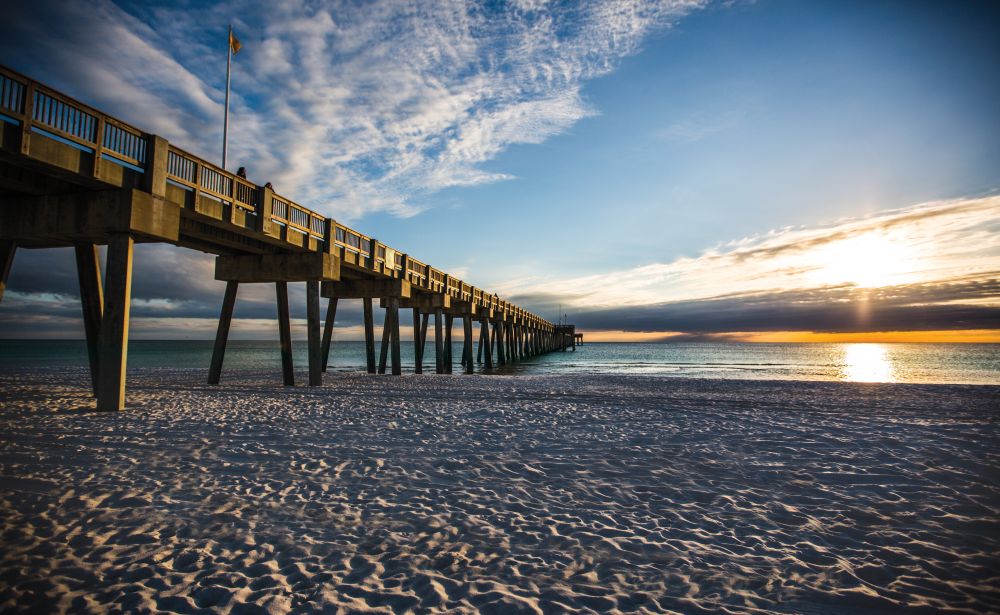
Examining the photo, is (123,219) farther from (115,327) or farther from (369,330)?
(369,330)

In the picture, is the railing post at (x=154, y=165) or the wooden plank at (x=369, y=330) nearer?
the railing post at (x=154, y=165)

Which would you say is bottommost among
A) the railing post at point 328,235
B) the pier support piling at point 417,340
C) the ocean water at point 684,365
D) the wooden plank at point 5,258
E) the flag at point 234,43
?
the ocean water at point 684,365

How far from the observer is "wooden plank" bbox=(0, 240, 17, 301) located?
468 inches

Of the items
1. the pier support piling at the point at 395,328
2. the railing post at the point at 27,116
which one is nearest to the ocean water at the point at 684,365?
the pier support piling at the point at 395,328

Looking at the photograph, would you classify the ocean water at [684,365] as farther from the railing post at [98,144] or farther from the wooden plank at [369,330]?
the railing post at [98,144]

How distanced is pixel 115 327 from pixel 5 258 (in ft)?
15.3

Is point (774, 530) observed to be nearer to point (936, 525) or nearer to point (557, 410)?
point (936, 525)

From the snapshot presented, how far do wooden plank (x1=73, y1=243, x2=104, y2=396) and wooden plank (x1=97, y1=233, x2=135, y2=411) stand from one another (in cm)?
313

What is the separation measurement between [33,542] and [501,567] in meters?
4.03

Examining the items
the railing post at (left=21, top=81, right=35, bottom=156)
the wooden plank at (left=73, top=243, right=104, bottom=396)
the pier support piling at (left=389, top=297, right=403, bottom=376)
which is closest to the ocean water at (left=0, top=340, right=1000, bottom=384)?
the pier support piling at (left=389, top=297, right=403, bottom=376)

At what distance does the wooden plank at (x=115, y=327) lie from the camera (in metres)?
10.3

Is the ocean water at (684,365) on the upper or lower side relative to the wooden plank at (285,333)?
lower

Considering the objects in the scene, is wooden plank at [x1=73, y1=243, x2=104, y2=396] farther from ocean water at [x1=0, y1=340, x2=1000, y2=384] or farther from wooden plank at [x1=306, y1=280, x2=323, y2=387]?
ocean water at [x1=0, y1=340, x2=1000, y2=384]

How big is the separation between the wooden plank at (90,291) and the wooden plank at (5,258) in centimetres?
123
